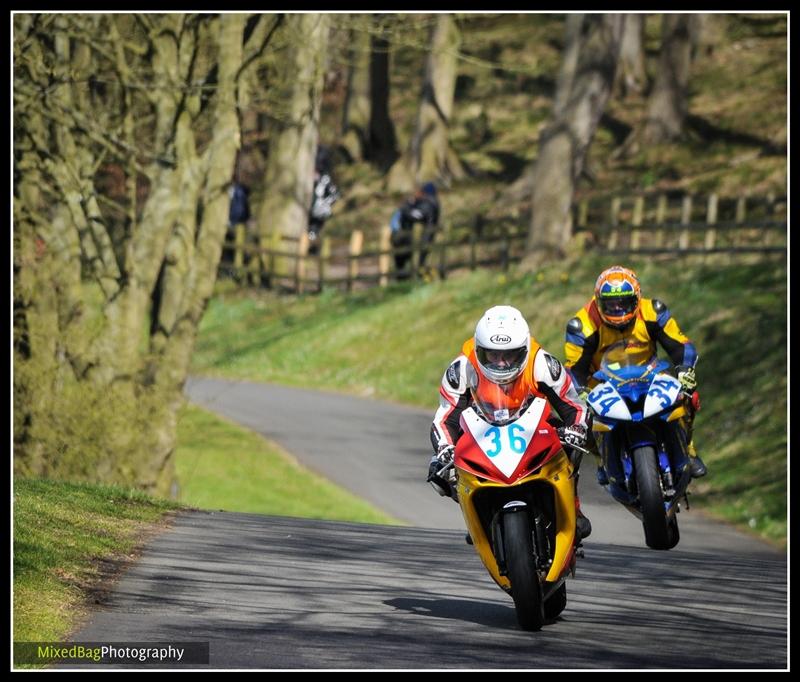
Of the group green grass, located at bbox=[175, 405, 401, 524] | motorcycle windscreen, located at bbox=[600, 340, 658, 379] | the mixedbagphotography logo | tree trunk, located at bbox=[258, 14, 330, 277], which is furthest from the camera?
tree trunk, located at bbox=[258, 14, 330, 277]

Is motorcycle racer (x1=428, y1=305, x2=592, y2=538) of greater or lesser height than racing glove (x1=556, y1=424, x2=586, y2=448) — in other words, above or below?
above

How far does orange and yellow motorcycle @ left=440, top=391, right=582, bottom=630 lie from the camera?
969 centimetres

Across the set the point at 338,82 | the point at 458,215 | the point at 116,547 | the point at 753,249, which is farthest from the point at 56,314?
the point at 338,82

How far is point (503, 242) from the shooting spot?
114 ft

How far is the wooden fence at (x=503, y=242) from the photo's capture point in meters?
32.6

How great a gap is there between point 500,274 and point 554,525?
24.2 meters

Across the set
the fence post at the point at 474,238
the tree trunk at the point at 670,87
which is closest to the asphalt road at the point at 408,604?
the fence post at the point at 474,238

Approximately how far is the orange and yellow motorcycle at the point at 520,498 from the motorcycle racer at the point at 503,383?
84 mm

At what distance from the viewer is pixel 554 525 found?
33.0 feet

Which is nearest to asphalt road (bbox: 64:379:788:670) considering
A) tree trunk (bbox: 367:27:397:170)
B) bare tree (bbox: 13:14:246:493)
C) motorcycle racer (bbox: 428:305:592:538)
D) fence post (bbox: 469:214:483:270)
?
motorcycle racer (bbox: 428:305:592:538)

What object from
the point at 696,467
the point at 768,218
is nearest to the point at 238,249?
the point at 768,218

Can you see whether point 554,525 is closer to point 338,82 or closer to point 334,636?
point 334,636

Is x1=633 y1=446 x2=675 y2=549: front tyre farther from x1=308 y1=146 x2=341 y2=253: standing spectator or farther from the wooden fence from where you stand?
x1=308 y1=146 x2=341 y2=253: standing spectator

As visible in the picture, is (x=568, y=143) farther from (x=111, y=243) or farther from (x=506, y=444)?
(x=506, y=444)
